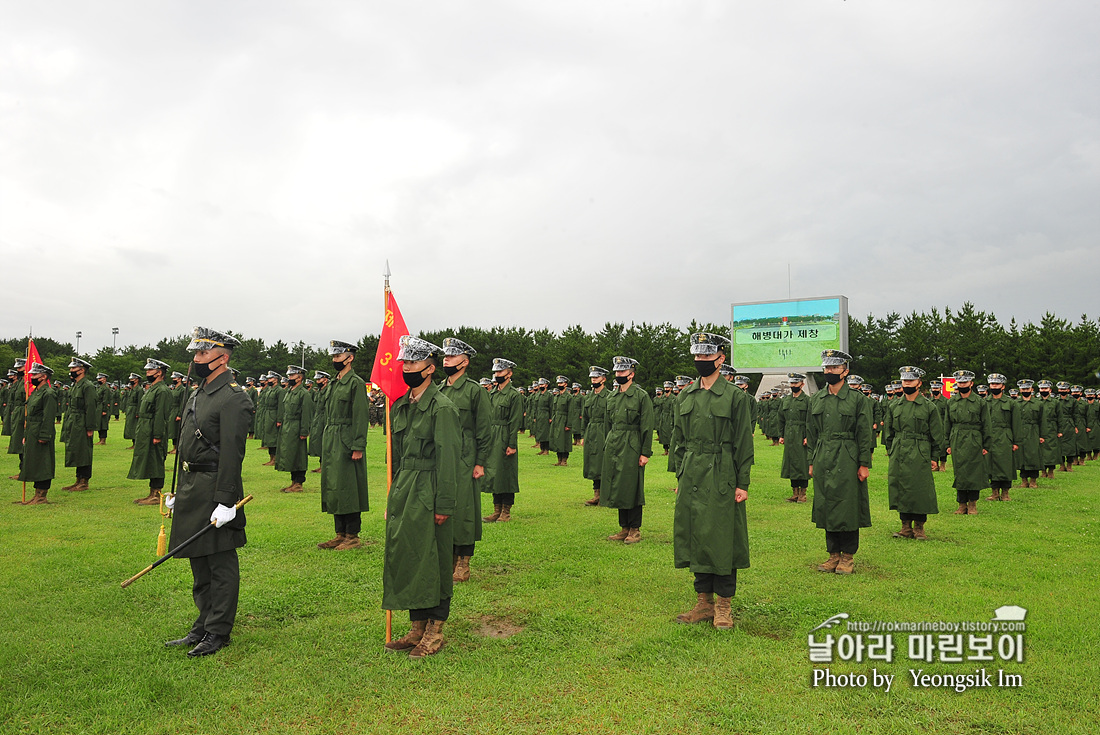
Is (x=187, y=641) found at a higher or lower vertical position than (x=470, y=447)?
lower

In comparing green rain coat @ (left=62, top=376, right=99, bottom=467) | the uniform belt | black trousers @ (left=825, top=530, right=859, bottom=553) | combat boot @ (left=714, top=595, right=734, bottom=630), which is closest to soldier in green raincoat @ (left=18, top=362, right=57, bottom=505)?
green rain coat @ (left=62, top=376, right=99, bottom=467)

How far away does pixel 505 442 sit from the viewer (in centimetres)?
1072

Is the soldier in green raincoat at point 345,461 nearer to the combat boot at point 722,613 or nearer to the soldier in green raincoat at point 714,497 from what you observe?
the soldier in green raincoat at point 714,497

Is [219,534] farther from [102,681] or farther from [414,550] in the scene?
[414,550]

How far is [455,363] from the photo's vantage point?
729 centimetres

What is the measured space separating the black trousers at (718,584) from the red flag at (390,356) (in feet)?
10.7

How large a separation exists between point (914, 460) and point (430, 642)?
309 inches

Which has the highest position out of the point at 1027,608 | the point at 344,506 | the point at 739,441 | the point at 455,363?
the point at 455,363

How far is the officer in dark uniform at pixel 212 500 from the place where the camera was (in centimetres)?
524

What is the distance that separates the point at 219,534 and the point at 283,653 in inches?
42.8

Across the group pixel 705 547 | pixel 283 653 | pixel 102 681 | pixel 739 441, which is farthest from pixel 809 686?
pixel 102 681

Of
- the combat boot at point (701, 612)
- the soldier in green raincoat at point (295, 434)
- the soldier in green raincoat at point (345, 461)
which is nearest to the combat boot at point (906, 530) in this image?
the combat boot at point (701, 612)

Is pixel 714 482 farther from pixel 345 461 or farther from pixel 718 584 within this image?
pixel 345 461

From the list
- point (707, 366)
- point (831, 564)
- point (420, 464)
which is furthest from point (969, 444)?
point (420, 464)
